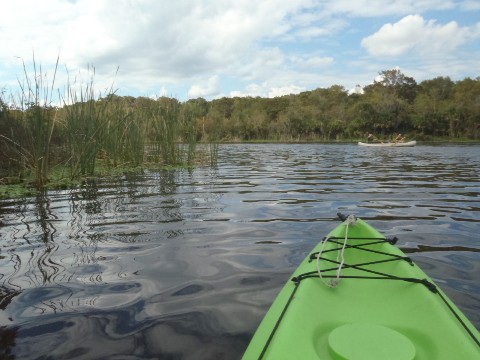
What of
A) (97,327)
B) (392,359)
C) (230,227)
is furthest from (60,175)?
(392,359)

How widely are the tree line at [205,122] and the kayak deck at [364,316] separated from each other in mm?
5371

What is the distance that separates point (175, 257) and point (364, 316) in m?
1.98

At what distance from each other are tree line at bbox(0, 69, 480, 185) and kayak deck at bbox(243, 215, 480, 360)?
5.37 meters

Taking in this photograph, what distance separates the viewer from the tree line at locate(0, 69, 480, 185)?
7.03 metres

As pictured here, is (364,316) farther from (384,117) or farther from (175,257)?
(384,117)

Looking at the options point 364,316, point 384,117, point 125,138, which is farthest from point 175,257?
point 384,117

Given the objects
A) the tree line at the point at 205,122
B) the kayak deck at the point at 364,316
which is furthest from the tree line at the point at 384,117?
the kayak deck at the point at 364,316

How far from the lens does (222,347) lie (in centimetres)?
214

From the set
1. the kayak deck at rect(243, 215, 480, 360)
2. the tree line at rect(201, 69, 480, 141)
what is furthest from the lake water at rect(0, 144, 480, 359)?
the tree line at rect(201, 69, 480, 141)

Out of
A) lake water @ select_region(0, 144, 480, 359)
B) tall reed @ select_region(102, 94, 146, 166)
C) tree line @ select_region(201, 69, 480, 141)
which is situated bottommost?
lake water @ select_region(0, 144, 480, 359)

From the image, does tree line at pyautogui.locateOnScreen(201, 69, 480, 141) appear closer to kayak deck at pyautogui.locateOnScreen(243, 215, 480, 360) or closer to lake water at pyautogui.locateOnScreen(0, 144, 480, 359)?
lake water at pyautogui.locateOnScreen(0, 144, 480, 359)

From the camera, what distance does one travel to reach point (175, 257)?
12.0 feet

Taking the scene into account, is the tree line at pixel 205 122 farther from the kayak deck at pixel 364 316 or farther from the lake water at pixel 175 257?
the kayak deck at pixel 364 316

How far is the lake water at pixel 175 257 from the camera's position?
89.8 inches
